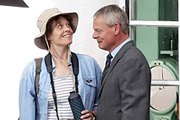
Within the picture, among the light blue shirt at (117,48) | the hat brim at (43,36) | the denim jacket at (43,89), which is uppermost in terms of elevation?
the hat brim at (43,36)

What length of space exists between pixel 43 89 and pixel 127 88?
60cm

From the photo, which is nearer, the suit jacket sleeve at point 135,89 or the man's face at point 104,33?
the suit jacket sleeve at point 135,89

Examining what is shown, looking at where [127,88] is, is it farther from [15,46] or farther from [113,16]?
[15,46]

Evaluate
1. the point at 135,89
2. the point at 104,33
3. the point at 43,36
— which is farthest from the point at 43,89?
the point at 135,89

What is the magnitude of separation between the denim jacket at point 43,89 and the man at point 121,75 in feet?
0.90

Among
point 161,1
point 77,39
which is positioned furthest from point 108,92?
point 161,1

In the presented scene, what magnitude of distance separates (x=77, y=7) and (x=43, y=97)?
0.61 metres

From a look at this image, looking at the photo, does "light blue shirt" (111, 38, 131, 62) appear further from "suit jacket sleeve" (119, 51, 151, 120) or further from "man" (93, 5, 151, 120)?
"suit jacket sleeve" (119, 51, 151, 120)

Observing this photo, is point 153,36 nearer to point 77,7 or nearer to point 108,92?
point 77,7

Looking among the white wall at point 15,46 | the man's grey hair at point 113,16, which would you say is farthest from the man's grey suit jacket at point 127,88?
the white wall at point 15,46

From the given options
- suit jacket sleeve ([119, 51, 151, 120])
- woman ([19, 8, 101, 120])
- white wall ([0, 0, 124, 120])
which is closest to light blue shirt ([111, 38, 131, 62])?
suit jacket sleeve ([119, 51, 151, 120])

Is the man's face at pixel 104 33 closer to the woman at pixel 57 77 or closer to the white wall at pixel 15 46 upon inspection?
the woman at pixel 57 77

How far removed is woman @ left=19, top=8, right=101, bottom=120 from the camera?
6.68ft

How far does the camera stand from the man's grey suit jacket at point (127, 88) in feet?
5.36
